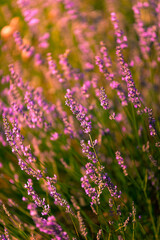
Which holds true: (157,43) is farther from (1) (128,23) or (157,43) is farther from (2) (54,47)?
(2) (54,47)

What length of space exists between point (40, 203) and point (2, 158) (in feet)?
4.53

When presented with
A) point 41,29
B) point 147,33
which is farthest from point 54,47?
point 147,33

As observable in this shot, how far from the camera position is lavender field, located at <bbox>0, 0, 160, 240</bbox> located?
1.26 m

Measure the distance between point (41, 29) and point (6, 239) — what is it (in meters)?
3.10

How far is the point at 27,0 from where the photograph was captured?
3121 millimetres

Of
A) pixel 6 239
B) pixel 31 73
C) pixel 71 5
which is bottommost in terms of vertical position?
pixel 6 239

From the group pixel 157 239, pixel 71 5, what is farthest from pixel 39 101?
pixel 71 5

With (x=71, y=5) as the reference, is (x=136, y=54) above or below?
below

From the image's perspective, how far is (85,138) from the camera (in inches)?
72.6

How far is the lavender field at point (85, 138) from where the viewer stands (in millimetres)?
1263

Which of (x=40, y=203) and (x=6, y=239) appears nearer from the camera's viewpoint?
(x=40, y=203)

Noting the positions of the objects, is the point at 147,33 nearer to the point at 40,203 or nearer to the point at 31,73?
the point at 40,203

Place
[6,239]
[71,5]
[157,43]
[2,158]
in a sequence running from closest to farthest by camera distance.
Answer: [6,239]
[157,43]
[2,158]
[71,5]

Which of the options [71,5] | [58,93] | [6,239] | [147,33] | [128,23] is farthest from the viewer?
[128,23]
